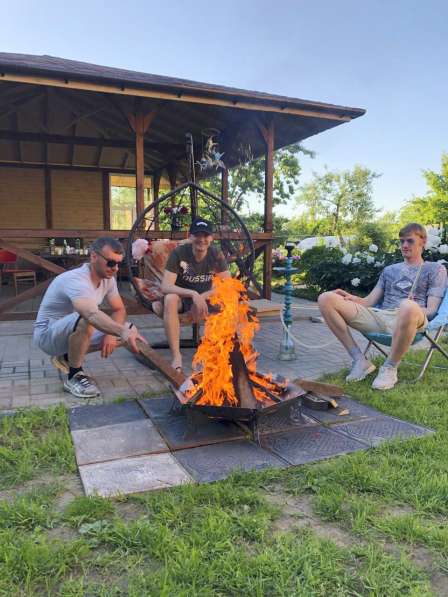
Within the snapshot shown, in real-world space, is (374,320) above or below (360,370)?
above

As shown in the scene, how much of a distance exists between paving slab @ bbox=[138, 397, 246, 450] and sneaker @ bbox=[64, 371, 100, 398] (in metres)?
0.52

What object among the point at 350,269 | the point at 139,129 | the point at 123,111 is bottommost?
the point at 350,269

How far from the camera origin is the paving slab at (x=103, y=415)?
2.82 m

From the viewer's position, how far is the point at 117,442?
2.54 m

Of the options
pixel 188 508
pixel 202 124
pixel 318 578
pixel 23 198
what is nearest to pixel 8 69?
pixel 202 124

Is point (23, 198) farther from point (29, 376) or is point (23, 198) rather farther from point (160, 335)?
point (29, 376)

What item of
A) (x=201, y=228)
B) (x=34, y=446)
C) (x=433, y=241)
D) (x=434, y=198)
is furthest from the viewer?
(x=434, y=198)

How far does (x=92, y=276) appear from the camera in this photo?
336cm

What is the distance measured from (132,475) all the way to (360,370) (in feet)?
7.08

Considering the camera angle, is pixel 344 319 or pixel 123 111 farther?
pixel 123 111

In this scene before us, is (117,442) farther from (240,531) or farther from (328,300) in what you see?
(328,300)

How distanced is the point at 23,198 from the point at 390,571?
40.7 feet

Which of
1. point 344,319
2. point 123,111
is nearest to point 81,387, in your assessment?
point 344,319

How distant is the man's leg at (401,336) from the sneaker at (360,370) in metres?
0.17
